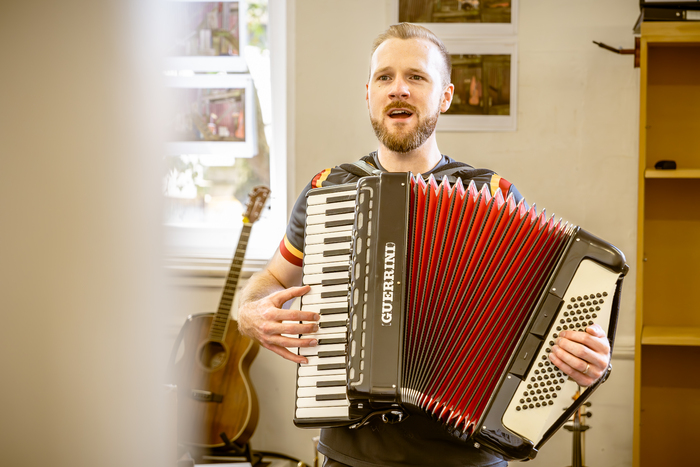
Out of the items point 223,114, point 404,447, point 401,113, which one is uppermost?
point 223,114

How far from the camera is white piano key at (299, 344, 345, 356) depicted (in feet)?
3.19

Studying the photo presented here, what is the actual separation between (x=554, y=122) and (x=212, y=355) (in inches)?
59.2

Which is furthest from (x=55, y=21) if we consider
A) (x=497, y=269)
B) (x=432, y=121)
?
(x=497, y=269)

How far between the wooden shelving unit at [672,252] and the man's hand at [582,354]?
3.80 ft

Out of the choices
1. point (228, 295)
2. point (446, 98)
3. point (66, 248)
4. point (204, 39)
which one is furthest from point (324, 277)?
point (204, 39)

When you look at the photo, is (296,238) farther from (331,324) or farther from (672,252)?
(672,252)

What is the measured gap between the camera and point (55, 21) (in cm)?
161

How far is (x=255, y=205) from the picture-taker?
209cm

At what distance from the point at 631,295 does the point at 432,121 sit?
3.98 ft

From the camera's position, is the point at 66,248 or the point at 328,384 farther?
the point at 66,248

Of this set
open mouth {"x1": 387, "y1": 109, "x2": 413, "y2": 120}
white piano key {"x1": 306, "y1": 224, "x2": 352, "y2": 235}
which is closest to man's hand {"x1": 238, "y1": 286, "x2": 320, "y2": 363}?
white piano key {"x1": 306, "y1": 224, "x2": 352, "y2": 235}

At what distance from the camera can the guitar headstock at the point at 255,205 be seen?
2066 millimetres

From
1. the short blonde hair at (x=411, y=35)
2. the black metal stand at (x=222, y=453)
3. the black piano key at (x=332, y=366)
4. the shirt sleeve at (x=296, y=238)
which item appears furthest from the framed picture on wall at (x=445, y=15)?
the black metal stand at (x=222, y=453)

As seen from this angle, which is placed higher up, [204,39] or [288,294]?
[204,39]
